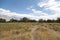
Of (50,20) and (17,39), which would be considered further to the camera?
(50,20)

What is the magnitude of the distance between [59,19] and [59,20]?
1341 mm

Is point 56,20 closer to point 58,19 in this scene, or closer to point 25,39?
point 58,19

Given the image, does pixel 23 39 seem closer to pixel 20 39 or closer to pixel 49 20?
pixel 20 39

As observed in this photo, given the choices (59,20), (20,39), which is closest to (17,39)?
(20,39)

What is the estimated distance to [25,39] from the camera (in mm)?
17453

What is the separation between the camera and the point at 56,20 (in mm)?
107188

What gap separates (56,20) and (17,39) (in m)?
92.7

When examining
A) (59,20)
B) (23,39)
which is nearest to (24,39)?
(23,39)

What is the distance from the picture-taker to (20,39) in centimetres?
1752

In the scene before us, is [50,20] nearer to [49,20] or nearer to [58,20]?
[49,20]

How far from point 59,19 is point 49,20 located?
29.5 ft

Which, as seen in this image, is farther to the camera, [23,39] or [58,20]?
[58,20]

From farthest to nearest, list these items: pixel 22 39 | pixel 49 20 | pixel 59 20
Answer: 1. pixel 49 20
2. pixel 59 20
3. pixel 22 39

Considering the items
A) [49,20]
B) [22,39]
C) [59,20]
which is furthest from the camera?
[49,20]
